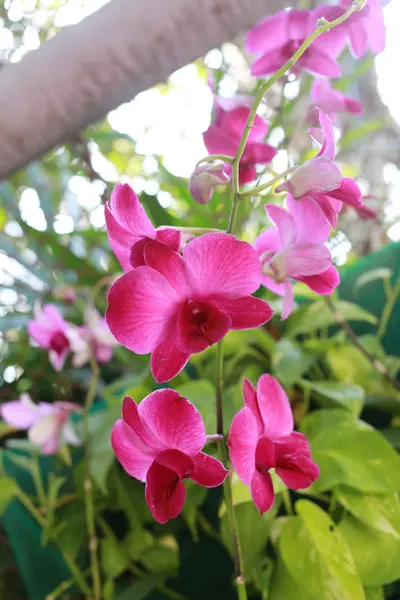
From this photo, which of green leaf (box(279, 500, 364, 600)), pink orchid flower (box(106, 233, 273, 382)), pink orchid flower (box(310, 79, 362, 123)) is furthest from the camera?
pink orchid flower (box(310, 79, 362, 123))

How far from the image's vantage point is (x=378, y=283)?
0.67 metres

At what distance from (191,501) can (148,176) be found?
1427mm

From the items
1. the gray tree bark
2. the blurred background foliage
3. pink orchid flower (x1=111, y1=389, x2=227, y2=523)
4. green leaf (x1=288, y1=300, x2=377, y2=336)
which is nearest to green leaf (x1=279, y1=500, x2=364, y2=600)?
the blurred background foliage

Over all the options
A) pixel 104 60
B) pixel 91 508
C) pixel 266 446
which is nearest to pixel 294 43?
pixel 104 60

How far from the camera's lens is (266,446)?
26cm

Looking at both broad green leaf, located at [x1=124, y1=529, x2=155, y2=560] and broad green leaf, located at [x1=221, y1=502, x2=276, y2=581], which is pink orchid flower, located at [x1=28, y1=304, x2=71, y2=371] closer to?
broad green leaf, located at [x1=124, y1=529, x2=155, y2=560]

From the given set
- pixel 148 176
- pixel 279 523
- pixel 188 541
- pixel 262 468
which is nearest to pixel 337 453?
pixel 279 523

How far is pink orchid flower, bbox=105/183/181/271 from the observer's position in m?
0.23

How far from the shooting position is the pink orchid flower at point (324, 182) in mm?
238

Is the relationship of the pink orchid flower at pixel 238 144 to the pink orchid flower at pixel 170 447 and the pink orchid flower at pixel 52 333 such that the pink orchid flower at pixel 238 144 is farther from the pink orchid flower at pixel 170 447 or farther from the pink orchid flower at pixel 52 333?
the pink orchid flower at pixel 52 333

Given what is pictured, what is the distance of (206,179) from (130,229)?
8 centimetres

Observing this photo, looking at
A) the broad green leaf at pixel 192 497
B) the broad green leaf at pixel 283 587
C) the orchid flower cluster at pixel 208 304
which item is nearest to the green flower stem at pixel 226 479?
the orchid flower cluster at pixel 208 304

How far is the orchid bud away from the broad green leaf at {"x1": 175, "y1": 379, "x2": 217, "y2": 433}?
0.75 feet

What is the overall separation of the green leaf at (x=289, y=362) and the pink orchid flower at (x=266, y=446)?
243 mm
